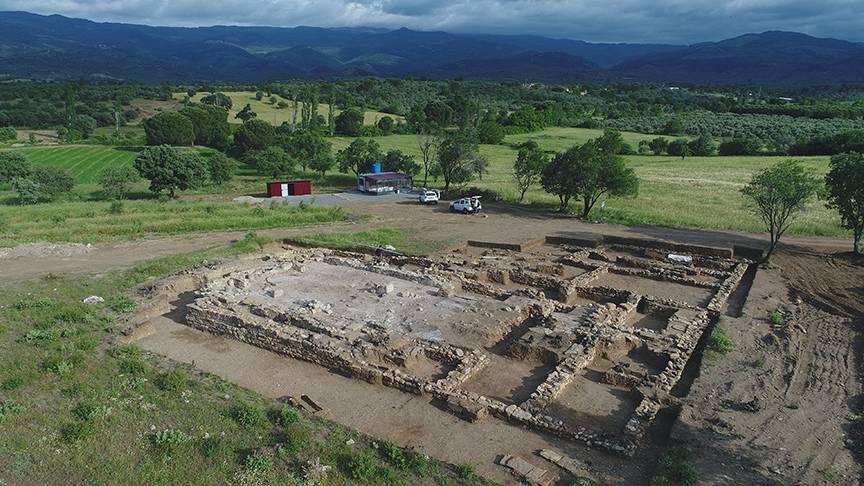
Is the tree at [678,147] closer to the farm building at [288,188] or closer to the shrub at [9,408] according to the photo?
the farm building at [288,188]

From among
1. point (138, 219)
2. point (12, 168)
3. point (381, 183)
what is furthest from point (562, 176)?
point (12, 168)

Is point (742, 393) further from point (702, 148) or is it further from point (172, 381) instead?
point (702, 148)

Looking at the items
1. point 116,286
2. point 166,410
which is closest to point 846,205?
point 166,410

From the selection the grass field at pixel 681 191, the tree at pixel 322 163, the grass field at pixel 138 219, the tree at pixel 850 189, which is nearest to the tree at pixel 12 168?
the grass field at pixel 138 219

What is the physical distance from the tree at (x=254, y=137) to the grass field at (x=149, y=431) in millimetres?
53428

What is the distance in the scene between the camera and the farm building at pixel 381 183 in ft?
156

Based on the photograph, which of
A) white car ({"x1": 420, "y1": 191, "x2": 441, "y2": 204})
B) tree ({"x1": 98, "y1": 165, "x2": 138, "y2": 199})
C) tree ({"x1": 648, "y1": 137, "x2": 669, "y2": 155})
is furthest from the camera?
tree ({"x1": 648, "y1": 137, "x2": 669, "y2": 155})

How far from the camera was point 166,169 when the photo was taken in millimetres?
43875

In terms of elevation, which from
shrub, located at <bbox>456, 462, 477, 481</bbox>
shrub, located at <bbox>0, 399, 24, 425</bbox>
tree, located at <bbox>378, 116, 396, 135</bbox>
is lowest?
shrub, located at <bbox>0, 399, 24, 425</bbox>

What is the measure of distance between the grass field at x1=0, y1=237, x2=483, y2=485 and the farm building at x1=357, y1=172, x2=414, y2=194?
103 ft

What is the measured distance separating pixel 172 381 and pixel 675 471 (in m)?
11.7

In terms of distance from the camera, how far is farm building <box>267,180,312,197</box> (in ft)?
154

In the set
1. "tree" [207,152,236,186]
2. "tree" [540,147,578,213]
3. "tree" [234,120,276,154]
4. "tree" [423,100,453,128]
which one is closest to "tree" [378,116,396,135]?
"tree" [423,100,453,128]

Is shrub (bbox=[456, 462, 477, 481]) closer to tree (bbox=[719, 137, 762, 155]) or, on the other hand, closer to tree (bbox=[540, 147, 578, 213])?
tree (bbox=[540, 147, 578, 213])
